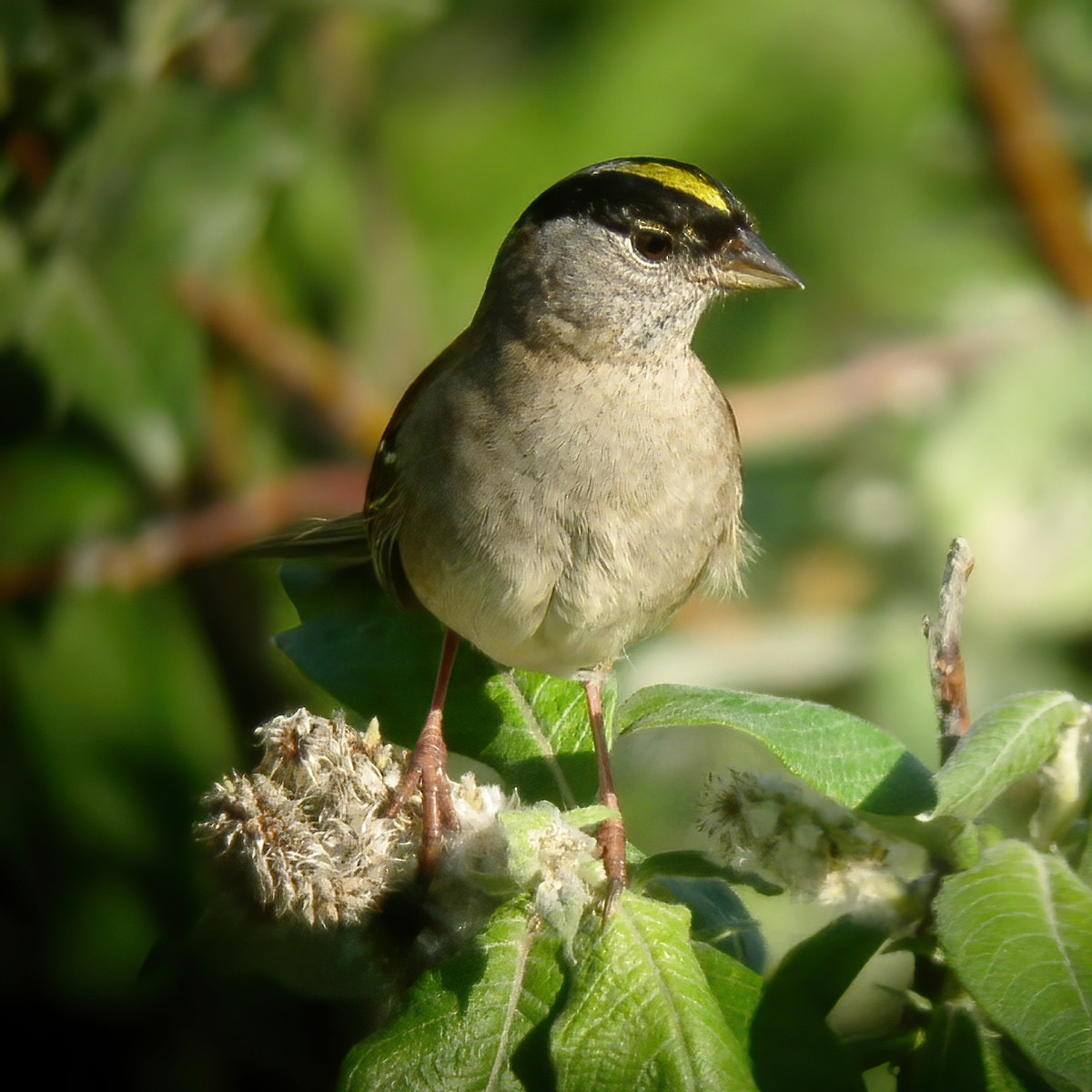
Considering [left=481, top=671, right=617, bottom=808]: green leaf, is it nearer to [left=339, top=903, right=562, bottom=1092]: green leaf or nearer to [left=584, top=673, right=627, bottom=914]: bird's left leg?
[left=584, top=673, right=627, bottom=914]: bird's left leg

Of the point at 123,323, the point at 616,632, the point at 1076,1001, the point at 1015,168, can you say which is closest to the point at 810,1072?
the point at 1076,1001

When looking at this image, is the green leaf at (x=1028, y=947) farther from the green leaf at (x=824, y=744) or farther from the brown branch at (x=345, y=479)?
the brown branch at (x=345, y=479)

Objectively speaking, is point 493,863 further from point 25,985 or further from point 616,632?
point 25,985

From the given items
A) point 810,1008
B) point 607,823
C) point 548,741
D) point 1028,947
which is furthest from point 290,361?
point 1028,947

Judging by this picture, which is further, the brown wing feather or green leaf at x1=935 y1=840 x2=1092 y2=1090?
the brown wing feather

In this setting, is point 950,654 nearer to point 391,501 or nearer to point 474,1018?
point 474,1018

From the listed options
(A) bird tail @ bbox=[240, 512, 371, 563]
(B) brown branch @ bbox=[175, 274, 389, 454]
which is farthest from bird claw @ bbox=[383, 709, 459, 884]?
(B) brown branch @ bbox=[175, 274, 389, 454]
